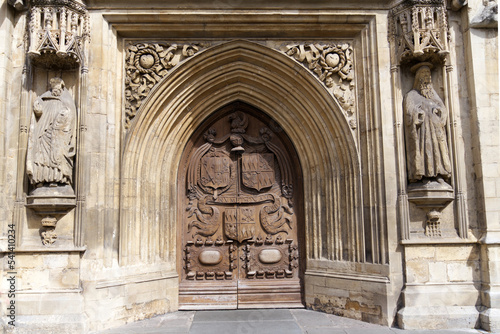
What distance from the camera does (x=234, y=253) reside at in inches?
279

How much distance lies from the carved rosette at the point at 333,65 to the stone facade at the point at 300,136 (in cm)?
2

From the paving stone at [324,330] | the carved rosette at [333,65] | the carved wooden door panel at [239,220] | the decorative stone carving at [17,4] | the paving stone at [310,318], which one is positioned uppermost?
the decorative stone carving at [17,4]

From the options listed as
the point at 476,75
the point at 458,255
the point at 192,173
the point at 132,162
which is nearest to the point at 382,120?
the point at 476,75

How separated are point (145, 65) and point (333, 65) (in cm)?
303

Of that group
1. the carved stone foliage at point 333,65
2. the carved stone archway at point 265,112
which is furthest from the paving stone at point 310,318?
the carved stone foliage at point 333,65

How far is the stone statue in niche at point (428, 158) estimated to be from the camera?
5926mm

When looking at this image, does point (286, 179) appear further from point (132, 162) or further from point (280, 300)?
point (132, 162)

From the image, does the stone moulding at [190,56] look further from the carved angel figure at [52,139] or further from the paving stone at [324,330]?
the paving stone at [324,330]

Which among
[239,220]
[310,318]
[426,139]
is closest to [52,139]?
[239,220]

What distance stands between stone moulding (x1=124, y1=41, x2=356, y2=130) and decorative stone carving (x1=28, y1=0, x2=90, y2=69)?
85cm

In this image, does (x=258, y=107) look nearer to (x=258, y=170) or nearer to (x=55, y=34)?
(x=258, y=170)

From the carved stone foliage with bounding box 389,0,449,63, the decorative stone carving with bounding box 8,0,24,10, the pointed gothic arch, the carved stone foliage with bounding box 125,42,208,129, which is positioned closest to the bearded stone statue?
the carved stone foliage with bounding box 389,0,449,63

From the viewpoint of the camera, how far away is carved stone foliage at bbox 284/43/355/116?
21.7ft

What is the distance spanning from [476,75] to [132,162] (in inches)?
212
